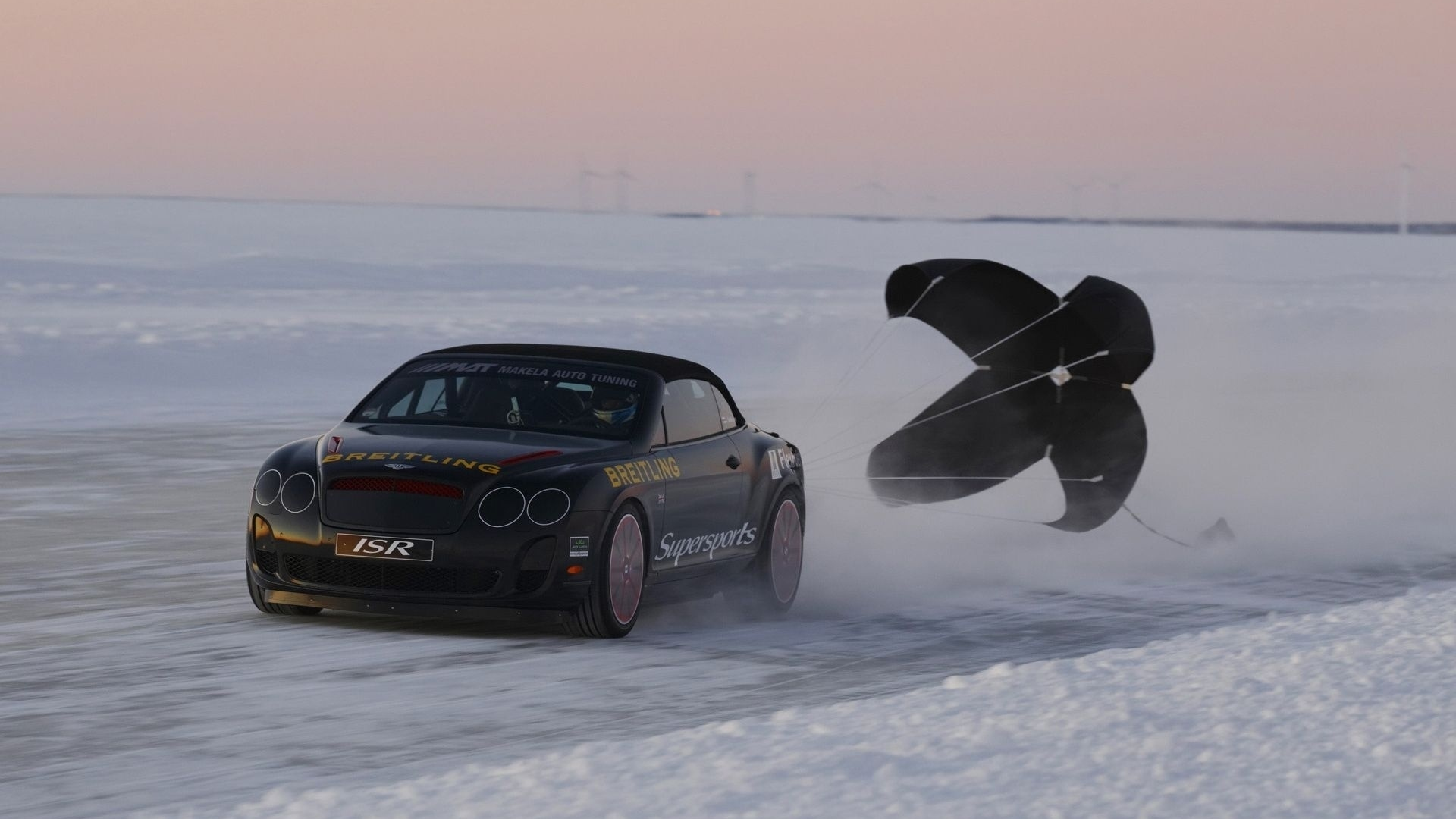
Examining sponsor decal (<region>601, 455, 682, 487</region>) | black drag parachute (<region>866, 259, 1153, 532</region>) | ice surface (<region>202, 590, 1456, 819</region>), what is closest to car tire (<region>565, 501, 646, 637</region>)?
sponsor decal (<region>601, 455, 682, 487</region>)

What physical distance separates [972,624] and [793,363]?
29.9 metres

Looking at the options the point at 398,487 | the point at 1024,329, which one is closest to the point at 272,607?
the point at 398,487

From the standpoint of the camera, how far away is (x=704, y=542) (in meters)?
10.7

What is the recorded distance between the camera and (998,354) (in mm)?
15320

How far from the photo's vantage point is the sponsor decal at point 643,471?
981 cm

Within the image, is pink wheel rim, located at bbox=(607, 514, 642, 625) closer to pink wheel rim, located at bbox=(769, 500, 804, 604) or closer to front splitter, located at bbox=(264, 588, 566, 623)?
front splitter, located at bbox=(264, 588, 566, 623)

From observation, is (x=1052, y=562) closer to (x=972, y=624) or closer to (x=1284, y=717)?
(x=972, y=624)

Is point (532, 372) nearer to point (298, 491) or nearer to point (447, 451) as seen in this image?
point (447, 451)

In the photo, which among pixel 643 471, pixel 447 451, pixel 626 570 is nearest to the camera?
pixel 447 451

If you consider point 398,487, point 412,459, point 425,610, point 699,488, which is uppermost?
point 412,459

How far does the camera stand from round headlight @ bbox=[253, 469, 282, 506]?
9.75 metres

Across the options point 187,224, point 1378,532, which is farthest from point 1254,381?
point 187,224

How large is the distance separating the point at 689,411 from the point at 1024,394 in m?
4.77

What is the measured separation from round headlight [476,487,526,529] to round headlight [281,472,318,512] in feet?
2.64
